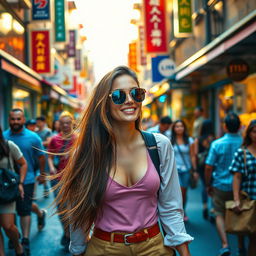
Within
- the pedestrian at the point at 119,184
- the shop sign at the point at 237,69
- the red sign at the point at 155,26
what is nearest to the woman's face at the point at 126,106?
the pedestrian at the point at 119,184

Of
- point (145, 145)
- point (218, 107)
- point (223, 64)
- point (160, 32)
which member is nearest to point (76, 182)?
point (145, 145)

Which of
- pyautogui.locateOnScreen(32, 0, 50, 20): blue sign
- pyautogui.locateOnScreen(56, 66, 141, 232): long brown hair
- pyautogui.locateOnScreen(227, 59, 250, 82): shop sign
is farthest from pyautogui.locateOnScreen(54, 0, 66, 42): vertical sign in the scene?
pyautogui.locateOnScreen(56, 66, 141, 232): long brown hair

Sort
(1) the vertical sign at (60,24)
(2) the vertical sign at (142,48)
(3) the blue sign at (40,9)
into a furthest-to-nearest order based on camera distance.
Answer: (2) the vertical sign at (142,48)
(1) the vertical sign at (60,24)
(3) the blue sign at (40,9)

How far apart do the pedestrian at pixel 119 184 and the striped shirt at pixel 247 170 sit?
94.1 inches

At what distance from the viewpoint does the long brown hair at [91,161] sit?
2551 millimetres

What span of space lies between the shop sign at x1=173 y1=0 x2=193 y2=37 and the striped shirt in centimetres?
970

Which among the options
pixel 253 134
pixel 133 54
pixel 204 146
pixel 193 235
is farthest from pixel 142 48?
pixel 253 134

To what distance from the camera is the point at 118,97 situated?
2.61 m

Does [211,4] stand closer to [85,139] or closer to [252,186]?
[252,186]

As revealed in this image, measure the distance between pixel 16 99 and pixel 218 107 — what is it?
7387mm

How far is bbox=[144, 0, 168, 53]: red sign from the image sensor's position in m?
16.0

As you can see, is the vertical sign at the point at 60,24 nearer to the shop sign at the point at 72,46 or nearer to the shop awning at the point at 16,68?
the shop awning at the point at 16,68

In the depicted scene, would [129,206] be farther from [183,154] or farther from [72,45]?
[72,45]

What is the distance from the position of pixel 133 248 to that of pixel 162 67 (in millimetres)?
14616
